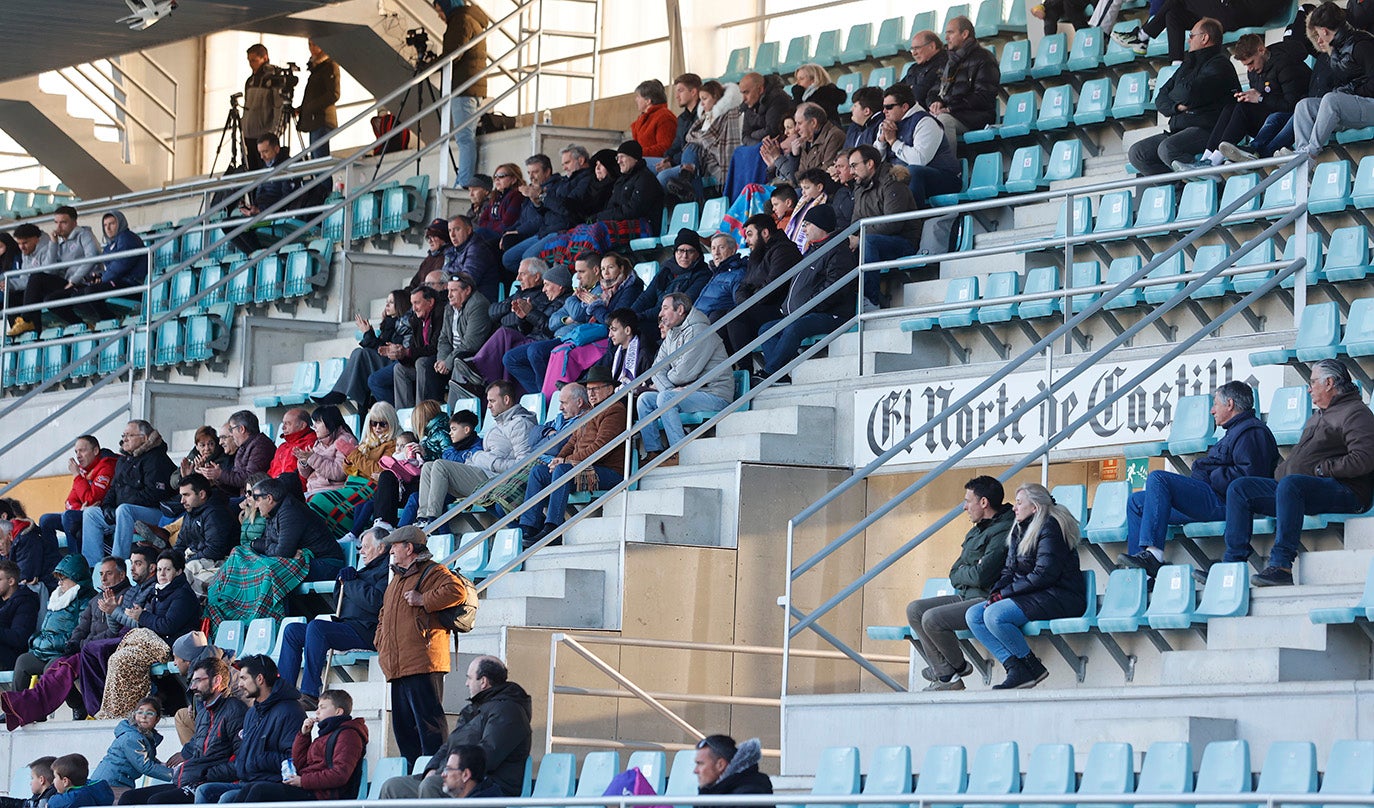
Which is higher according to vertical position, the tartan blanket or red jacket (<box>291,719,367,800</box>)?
the tartan blanket

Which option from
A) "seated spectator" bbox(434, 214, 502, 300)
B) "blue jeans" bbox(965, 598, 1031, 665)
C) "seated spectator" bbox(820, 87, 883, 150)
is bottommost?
"blue jeans" bbox(965, 598, 1031, 665)

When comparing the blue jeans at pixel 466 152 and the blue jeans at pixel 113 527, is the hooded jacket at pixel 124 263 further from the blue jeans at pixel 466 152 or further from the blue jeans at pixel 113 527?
the blue jeans at pixel 113 527

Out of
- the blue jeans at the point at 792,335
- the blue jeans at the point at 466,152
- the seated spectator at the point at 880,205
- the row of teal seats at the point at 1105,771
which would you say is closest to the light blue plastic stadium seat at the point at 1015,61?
the seated spectator at the point at 880,205

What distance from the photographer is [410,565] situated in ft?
31.2

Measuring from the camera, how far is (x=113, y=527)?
1315 centimetres

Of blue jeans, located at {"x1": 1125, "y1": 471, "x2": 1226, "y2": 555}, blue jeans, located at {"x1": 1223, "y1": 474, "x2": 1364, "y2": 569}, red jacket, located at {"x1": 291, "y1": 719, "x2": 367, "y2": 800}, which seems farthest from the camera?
red jacket, located at {"x1": 291, "y1": 719, "x2": 367, "y2": 800}

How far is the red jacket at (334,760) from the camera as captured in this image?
30.1 ft

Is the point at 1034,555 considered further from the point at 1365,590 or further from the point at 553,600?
the point at 553,600

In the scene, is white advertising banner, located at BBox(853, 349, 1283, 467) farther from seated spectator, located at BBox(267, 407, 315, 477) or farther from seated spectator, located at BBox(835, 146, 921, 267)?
seated spectator, located at BBox(267, 407, 315, 477)

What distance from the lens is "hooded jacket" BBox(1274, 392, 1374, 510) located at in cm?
813

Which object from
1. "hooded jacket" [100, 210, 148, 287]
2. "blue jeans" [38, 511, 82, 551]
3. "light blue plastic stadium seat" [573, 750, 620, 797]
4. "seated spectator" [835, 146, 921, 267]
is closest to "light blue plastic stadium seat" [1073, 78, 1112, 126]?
"seated spectator" [835, 146, 921, 267]

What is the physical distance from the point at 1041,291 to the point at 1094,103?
1995 millimetres

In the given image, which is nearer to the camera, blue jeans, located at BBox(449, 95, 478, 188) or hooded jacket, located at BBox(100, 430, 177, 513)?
hooded jacket, located at BBox(100, 430, 177, 513)

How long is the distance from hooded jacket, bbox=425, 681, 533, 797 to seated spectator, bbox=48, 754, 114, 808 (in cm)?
212
